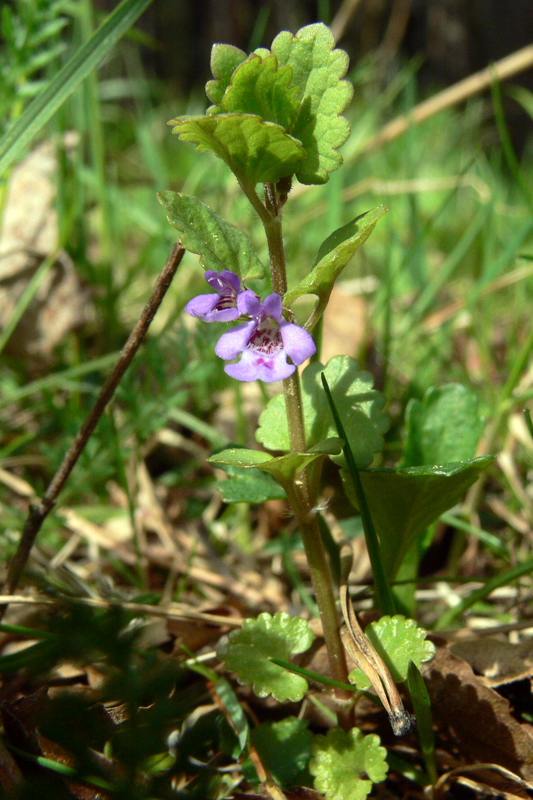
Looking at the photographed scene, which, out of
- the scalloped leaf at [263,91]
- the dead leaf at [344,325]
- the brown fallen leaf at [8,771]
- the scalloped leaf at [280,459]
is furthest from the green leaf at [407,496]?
the dead leaf at [344,325]

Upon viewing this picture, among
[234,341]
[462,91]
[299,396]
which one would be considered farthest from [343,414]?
[462,91]

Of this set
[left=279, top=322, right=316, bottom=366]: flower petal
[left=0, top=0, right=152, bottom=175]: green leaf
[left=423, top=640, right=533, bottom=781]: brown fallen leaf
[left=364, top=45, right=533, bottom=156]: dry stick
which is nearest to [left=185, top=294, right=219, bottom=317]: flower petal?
[left=279, top=322, right=316, bottom=366]: flower petal

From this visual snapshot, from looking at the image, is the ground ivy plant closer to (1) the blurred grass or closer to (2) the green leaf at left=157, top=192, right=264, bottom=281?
(2) the green leaf at left=157, top=192, right=264, bottom=281

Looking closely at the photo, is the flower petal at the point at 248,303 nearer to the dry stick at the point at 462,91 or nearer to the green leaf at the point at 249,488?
the green leaf at the point at 249,488

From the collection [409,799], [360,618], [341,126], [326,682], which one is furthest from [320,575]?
[341,126]

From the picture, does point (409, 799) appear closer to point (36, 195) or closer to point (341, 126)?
point (341, 126)

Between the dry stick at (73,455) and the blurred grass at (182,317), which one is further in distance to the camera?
the blurred grass at (182,317)

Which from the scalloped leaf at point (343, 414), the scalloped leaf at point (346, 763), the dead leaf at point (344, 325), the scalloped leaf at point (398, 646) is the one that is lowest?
A: the scalloped leaf at point (346, 763)
